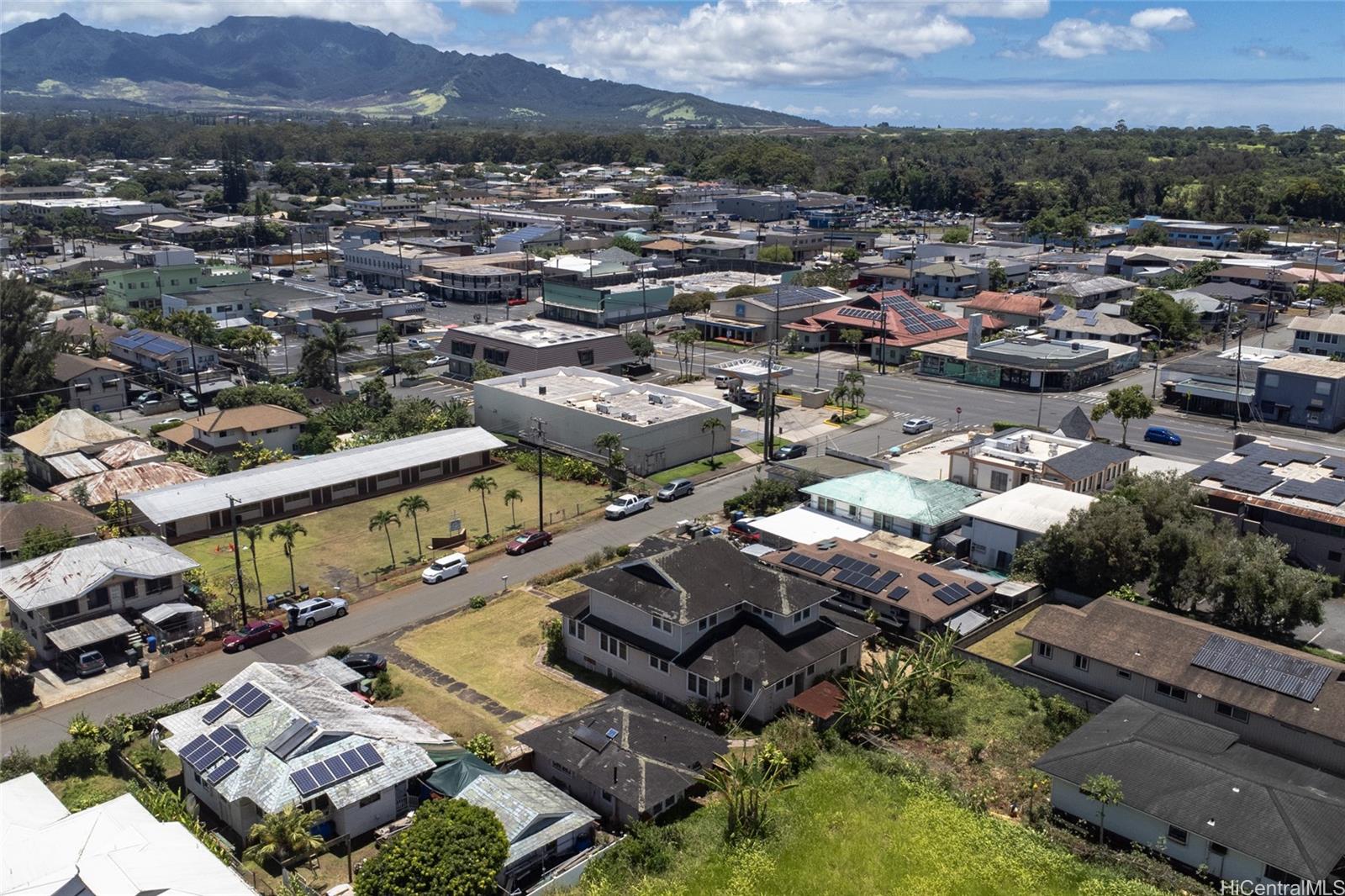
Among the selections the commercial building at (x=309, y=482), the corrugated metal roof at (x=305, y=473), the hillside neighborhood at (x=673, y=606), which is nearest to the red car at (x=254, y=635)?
the hillside neighborhood at (x=673, y=606)

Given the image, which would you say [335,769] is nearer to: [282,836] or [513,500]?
[282,836]

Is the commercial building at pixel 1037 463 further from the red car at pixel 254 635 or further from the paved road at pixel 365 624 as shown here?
the red car at pixel 254 635

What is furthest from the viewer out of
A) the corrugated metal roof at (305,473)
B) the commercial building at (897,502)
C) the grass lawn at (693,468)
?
the grass lawn at (693,468)

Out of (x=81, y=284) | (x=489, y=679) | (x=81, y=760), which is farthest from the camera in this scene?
(x=81, y=284)

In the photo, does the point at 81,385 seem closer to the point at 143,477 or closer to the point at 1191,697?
the point at 143,477

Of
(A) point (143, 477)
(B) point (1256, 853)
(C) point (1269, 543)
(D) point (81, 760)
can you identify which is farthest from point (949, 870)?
(A) point (143, 477)

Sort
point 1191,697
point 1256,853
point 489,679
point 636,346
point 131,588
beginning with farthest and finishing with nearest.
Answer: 1. point 636,346
2. point 131,588
3. point 489,679
4. point 1191,697
5. point 1256,853
